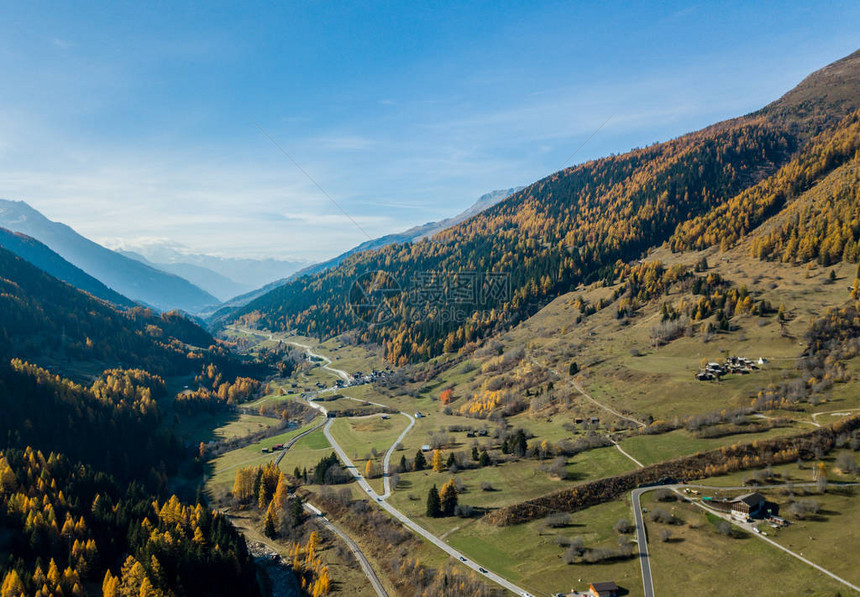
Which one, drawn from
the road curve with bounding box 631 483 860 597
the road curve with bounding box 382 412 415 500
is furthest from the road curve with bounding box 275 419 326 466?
the road curve with bounding box 631 483 860 597

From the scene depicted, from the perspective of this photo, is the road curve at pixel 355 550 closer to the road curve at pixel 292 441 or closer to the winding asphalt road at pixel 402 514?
the winding asphalt road at pixel 402 514

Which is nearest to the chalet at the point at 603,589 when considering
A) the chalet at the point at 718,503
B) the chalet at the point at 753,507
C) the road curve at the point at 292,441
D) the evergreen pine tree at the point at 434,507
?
the chalet at the point at 753,507

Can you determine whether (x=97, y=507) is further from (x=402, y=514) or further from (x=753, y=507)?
(x=753, y=507)

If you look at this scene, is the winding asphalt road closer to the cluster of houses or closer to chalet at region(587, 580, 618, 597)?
chalet at region(587, 580, 618, 597)

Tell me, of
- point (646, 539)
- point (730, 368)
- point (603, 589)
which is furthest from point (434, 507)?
point (730, 368)

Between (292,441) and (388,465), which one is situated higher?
(388,465)
